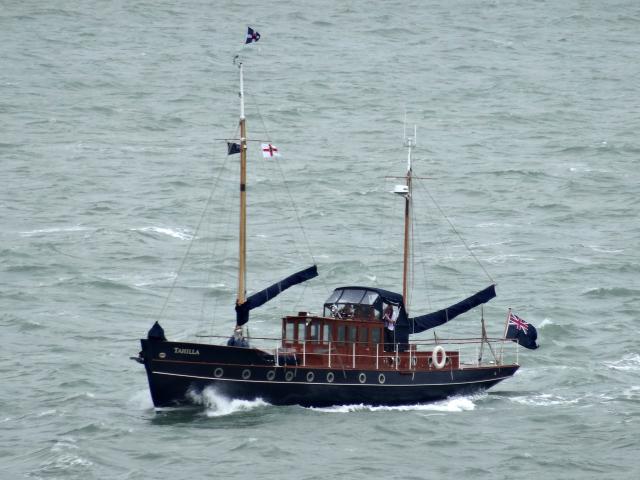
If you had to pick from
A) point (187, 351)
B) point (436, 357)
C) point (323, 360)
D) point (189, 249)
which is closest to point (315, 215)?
point (189, 249)

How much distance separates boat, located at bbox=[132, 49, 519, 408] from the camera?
54938 mm

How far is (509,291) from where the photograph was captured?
78125mm

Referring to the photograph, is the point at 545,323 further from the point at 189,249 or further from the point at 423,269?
the point at 189,249

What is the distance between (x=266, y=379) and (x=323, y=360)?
3158 millimetres

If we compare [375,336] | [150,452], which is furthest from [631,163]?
[150,452]

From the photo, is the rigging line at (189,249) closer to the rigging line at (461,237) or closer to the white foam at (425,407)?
the rigging line at (461,237)

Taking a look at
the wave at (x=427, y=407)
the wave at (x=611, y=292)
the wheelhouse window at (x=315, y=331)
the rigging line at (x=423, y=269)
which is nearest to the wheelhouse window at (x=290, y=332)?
the wheelhouse window at (x=315, y=331)

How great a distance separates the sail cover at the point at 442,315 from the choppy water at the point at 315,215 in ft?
12.8

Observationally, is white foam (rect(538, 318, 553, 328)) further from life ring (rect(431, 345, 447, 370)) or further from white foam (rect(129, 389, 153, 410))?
white foam (rect(129, 389, 153, 410))

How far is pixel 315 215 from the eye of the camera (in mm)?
96125

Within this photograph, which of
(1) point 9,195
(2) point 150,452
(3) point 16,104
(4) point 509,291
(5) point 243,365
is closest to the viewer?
(2) point 150,452

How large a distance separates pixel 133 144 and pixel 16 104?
19.6 metres

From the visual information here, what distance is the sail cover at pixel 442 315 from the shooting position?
60.9 meters

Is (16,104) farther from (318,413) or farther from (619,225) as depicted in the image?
(318,413)
